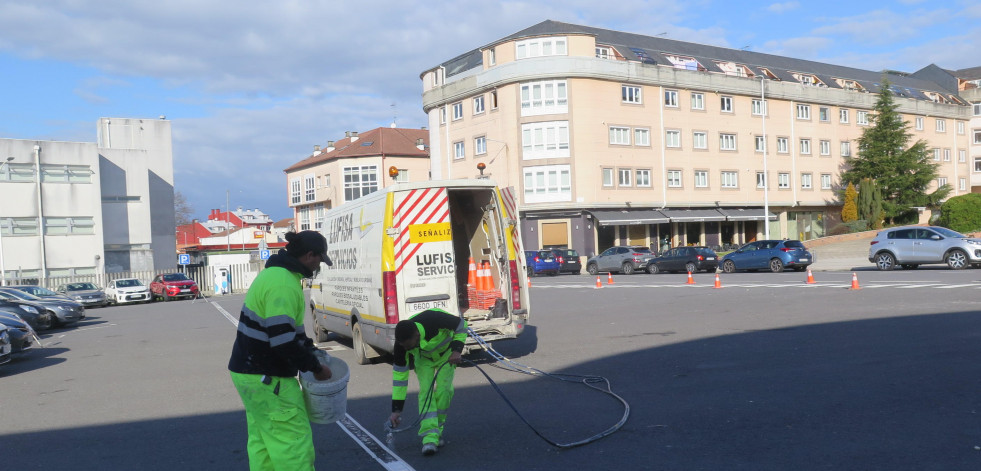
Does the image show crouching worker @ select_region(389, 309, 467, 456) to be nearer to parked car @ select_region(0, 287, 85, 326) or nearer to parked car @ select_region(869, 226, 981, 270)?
parked car @ select_region(0, 287, 85, 326)

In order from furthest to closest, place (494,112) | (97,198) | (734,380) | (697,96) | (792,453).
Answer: (697,96) → (494,112) → (97,198) → (734,380) → (792,453)

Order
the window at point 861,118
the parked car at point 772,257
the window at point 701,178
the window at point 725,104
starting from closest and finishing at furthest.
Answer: the parked car at point 772,257
the window at point 701,178
the window at point 725,104
the window at point 861,118

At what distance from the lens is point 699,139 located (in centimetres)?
5531

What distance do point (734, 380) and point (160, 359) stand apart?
989 cm

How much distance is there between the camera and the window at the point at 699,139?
55.1m

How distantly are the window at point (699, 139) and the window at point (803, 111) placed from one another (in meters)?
9.59

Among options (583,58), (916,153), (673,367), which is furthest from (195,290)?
(916,153)

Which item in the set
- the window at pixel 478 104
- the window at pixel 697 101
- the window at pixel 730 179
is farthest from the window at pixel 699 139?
the window at pixel 478 104

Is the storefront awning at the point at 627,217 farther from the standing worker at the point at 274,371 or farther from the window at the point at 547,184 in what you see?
the standing worker at the point at 274,371

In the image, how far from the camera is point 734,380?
8.89 metres

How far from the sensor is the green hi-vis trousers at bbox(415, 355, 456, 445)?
6418 millimetres

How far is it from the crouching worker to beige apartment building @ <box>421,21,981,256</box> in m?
44.3

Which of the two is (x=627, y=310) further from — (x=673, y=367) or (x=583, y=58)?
(x=583, y=58)

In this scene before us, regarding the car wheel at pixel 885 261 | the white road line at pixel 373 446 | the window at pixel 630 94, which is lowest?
the white road line at pixel 373 446
